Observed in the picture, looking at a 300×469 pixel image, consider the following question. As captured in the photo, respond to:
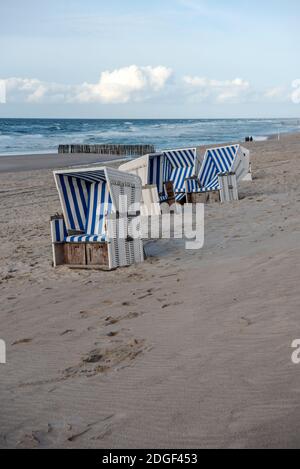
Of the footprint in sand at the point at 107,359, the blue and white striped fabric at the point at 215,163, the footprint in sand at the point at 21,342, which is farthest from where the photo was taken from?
the blue and white striped fabric at the point at 215,163

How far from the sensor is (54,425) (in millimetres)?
3785

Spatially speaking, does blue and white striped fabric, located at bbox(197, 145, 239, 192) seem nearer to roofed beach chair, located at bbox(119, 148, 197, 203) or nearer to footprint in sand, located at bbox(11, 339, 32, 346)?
roofed beach chair, located at bbox(119, 148, 197, 203)

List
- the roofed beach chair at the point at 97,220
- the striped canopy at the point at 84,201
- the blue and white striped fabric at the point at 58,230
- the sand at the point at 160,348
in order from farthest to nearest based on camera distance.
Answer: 1. the striped canopy at the point at 84,201
2. the blue and white striped fabric at the point at 58,230
3. the roofed beach chair at the point at 97,220
4. the sand at the point at 160,348

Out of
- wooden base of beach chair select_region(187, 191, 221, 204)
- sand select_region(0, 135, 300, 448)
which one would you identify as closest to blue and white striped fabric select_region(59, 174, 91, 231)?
sand select_region(0, 135, 300, 448)

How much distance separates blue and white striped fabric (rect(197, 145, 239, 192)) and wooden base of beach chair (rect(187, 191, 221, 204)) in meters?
0.97

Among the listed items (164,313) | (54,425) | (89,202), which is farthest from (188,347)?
(89,202)

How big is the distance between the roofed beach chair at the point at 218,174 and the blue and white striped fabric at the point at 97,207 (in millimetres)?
4121

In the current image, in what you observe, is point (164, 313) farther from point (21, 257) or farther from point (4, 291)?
point (21, 257)

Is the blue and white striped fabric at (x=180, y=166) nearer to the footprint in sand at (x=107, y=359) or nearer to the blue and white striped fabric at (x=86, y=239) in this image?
the blue and white striped fabric at (x=86, y=239)

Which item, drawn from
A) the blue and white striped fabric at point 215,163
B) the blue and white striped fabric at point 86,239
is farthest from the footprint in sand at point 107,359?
the blue and white striped fabric at point 215,163

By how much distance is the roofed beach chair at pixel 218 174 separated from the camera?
12.6m

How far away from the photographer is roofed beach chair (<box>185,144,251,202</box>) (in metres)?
12.6

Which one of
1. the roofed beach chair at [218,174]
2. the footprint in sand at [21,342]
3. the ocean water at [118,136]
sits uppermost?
the ocean water at [118,136]
